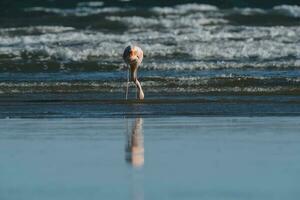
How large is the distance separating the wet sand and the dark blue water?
1830 mm

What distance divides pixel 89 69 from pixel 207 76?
3.75 meters

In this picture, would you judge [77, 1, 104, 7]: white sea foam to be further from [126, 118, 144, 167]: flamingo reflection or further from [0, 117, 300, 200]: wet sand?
[126, 118, 144, 167]: flamingo reflection

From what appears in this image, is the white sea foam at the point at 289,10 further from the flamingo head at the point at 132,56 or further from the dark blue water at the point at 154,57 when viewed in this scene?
the flamingo head at the point at 132,56

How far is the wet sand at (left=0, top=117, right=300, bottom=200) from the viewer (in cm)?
1102

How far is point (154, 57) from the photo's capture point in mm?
30000

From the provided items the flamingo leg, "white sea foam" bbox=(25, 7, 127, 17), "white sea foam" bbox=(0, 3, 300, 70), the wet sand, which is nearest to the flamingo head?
the flamingo leg

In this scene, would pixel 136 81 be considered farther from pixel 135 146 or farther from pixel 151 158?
pixel 151 158

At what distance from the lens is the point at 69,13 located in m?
43.1

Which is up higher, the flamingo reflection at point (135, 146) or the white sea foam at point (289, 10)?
the white sea foam at point (289, 10)

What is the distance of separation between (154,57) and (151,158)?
17.1m

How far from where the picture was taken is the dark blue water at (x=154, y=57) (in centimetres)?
1950

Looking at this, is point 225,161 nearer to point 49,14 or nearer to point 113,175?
point 113,175

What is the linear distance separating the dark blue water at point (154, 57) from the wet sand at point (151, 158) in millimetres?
1830

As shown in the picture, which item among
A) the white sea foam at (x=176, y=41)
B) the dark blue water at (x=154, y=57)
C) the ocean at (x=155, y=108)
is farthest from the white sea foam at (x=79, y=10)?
the ocean at (x=155, y=108)
